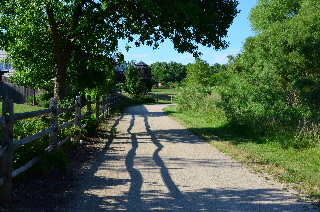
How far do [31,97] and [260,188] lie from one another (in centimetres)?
2641

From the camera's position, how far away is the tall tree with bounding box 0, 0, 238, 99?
13141 mm

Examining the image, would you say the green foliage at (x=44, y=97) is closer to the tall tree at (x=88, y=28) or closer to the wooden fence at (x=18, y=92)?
the wooden fence at (x=18, y=92)

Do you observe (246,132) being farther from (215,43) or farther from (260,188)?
(260,188)

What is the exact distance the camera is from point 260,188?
20.4 feet

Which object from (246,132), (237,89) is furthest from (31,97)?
(246,132)

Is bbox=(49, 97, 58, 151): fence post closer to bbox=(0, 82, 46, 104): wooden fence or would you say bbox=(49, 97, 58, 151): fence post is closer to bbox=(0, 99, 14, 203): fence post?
bbox=(0, 99, 14, 203): fence post

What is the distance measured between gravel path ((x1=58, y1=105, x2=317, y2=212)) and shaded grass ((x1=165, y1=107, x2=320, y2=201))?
409 millimetres

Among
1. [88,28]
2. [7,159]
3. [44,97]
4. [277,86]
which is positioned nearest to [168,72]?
[44,97]

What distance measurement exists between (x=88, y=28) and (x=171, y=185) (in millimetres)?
9044

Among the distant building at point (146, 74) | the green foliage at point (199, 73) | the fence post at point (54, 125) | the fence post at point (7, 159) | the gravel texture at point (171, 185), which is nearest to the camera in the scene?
the fence post at point (7, 159)

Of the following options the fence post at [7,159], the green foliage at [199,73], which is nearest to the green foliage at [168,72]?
the green foliage at [199,73]

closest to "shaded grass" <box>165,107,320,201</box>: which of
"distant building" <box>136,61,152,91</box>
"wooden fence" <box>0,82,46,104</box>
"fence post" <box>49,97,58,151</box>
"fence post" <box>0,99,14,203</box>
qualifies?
"fence post" <box>49,97,58,151</box>

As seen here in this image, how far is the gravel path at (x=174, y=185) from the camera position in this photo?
5238 mm

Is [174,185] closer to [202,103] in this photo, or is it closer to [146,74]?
[202,103]
